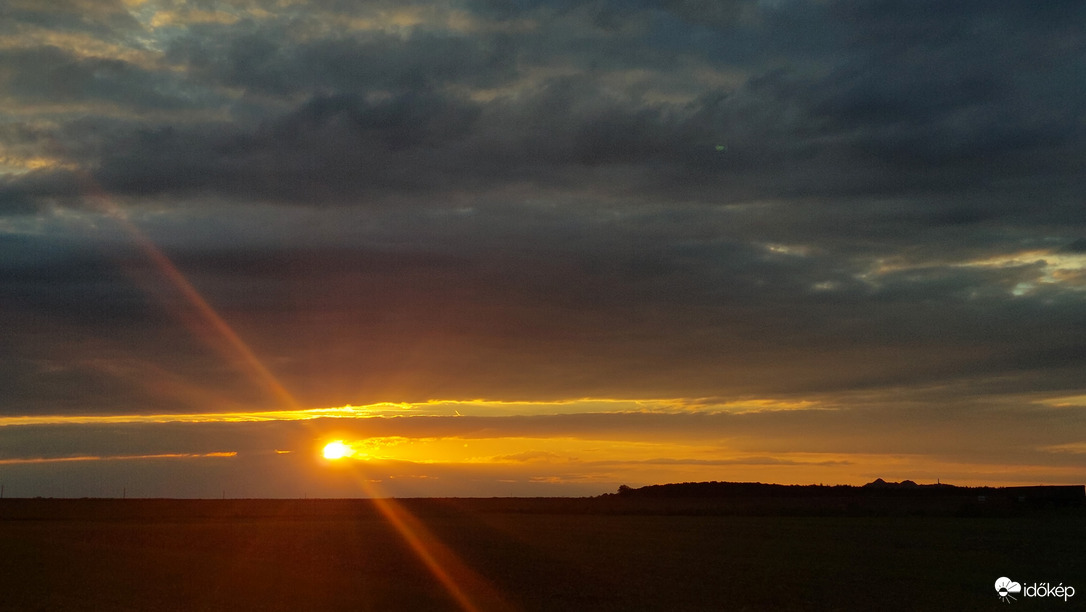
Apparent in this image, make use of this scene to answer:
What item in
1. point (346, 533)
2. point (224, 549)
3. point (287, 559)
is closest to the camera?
point (287, 559)

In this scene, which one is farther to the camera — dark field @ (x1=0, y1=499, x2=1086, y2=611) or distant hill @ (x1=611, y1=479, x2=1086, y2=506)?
distant hill @ (x1=611, y1=479, x2=1086, y2=506)

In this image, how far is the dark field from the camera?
27.9 metres

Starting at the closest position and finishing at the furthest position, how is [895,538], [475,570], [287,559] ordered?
[475,570] < [287,559] < [895,538]

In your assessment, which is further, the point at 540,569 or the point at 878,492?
the point at 878,492

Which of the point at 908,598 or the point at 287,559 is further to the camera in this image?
the point at 287,559

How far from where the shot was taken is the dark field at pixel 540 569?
27891mm

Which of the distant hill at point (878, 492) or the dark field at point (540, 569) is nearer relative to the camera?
the dark field at point (540, 569)

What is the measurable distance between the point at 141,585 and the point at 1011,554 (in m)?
36.2

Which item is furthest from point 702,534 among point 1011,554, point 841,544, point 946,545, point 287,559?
point 287,559

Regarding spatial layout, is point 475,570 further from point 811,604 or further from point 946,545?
point 946,545

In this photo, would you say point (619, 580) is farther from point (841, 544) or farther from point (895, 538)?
point (895, 538)

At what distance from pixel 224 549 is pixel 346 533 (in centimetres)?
1230

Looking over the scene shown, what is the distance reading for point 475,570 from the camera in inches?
1412

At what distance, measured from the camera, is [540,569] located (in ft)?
117
